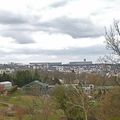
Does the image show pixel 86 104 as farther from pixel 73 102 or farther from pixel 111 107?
pixel 111 107

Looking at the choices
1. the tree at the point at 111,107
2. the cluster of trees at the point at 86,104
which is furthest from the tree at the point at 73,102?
the tree at the point at 111,107

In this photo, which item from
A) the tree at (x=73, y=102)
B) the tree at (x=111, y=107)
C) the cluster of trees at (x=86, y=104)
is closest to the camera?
the tree at (x=111, y=107)

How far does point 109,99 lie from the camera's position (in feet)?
99.7

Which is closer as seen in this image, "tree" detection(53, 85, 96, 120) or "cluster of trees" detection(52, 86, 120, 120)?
"cluster of trees" detection(52, 86, 120, 120)

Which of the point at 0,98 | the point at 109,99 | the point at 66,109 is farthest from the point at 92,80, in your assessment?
the point at 0,98

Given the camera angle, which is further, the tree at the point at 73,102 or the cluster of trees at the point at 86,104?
the tree at the point at 73,102

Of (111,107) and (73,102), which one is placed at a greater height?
(111,107)

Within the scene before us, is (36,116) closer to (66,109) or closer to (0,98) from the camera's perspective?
(66,109)

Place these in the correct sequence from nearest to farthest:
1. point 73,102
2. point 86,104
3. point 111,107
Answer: point 111,107 → point 86,104 → point 73,102

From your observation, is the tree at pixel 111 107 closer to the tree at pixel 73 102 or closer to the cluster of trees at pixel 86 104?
the cluster of trees at pixel 86 104

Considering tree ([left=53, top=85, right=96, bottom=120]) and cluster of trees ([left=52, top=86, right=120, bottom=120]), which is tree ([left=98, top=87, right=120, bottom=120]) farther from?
tree ([left=53, top=85, right=96, bottom=120])

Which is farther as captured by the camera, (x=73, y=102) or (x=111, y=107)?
(x=73, y=102)

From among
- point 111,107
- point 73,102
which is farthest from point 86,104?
point 111,107

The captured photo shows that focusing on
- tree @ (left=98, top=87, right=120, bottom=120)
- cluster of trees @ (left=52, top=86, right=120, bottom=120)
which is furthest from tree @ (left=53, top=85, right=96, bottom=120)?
tree @ (left=98, top=87, right=120, bottom=120)
